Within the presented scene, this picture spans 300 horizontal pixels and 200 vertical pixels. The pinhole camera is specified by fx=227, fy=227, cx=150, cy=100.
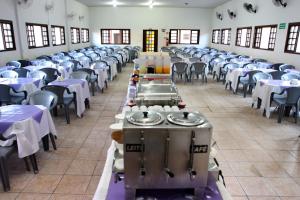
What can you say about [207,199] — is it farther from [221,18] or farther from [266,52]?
[221,18]

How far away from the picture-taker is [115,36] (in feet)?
51.5

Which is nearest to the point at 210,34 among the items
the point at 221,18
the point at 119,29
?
the point at 221,18

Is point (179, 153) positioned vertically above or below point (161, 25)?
below

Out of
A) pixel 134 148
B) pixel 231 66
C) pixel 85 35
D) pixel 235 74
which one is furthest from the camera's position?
pixel 85 35

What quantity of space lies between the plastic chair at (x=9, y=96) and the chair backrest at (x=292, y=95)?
4.94m

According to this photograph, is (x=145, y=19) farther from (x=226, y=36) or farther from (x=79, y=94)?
(x=79, y=94)

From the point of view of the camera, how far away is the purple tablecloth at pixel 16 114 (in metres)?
2.41

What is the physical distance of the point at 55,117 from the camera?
4516mm

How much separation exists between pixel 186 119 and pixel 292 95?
401 cm

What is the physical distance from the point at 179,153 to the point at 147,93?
1.37 metres

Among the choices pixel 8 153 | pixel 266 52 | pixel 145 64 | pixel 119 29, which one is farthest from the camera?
pixel 119 29

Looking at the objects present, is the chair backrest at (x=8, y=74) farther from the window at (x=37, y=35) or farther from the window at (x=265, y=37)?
the window at (x=265, y=37)

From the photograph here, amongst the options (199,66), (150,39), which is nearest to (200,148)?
(199,66)

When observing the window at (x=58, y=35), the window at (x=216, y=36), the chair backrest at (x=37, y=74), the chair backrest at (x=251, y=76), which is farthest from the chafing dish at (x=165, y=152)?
the window at (x=216, y=36)
